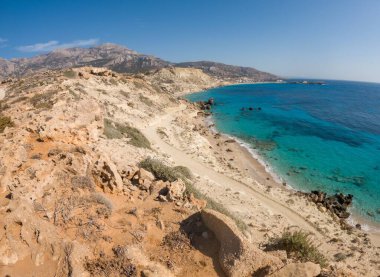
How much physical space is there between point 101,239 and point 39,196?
3.22 m

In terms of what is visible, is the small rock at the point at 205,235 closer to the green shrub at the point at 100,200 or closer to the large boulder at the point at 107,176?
the green shrub at the point at 100,200

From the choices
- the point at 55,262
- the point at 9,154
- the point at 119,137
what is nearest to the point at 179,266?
the point at 55,262

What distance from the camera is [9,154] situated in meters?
11.2

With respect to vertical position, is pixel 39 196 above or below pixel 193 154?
above

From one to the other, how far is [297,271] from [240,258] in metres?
1.62

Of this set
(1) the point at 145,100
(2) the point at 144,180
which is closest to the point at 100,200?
(2) the point at 144,180

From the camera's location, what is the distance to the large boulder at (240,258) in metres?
8.17

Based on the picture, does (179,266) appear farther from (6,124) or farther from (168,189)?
(6,124)

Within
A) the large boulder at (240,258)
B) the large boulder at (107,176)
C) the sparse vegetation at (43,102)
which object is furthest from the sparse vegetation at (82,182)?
Result: the sparse vegetation at (43,102)

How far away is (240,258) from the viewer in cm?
832

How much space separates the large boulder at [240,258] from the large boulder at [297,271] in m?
0.33

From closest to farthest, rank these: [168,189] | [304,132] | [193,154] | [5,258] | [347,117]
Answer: [5,258] < [168,189] < [193,154] < [304,132] < [347,117]

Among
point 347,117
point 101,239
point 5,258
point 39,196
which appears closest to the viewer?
point 5,258

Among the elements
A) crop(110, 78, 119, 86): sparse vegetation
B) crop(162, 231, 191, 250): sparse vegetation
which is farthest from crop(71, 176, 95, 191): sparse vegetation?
crop(110, 78, 119, 86): sparse vegetation
